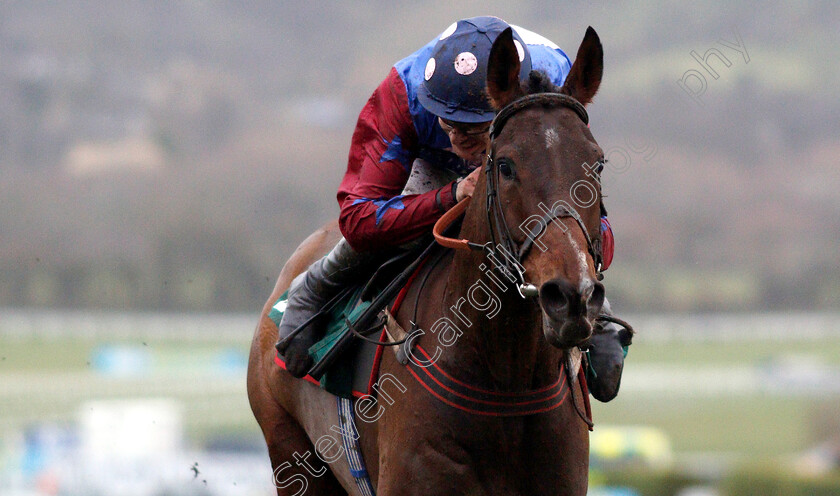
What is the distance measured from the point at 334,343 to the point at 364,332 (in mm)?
192

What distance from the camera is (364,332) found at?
13.8 feet

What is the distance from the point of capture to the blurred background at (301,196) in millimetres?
48812

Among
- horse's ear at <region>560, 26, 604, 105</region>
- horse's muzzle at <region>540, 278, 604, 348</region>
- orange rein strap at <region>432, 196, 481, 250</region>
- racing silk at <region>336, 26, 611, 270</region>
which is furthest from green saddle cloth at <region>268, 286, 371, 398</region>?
horse's muzzle at <region>540, 278, 604, 348</region>

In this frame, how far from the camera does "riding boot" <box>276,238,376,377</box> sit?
4.51m

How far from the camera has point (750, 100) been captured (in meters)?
81.3

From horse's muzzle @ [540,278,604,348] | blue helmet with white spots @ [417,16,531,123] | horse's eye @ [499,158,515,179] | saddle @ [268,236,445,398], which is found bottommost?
horse's muzzle @ [540,278,604,348]

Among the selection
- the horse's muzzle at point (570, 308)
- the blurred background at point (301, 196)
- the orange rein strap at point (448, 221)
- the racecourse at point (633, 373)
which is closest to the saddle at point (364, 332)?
the orange rein strap at point (448, 221)

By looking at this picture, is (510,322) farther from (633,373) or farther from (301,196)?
(301,196)

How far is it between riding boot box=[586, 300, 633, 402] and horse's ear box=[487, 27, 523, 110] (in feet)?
3.44

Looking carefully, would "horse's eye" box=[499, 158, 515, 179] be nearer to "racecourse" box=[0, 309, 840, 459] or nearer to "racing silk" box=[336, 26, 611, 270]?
"racing silk" box=[336, 26, 611, 270]

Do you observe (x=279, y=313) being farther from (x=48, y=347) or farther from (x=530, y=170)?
(x=48, y=347)

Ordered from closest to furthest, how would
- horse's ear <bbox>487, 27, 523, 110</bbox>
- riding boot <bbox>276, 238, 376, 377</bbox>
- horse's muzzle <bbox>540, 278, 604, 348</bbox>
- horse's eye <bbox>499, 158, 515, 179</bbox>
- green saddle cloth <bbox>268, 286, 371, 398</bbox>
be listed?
horse's muzzle <bbox>540, 278, 604, 348</bbox>
horse's eye <bbox>499, 158, 515, 179</bbox>
horse's ear <bbox>487, 27, 523, 110</bbox>
green saddle cloth <bbox>268, 286, 371, 398</bbox>
riding boot <bbox>276, 238, 376, 377</bbox>

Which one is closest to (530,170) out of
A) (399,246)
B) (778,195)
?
(399,246)

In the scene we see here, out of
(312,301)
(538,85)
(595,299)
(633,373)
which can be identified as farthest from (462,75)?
(633,373)
